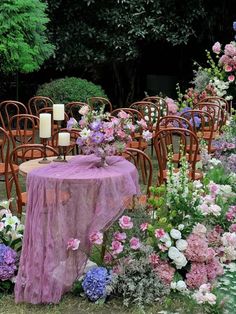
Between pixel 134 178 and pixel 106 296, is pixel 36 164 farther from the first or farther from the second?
pixel 106 296

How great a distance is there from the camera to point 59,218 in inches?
147

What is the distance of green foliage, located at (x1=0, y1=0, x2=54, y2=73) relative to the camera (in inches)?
363

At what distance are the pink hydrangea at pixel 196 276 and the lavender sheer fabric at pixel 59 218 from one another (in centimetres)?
57

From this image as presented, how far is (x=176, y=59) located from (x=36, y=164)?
33.8 ft

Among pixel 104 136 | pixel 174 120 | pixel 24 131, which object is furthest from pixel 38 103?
pixel 104 136

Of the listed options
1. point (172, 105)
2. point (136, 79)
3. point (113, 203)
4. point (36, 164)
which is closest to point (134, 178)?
point (113, 203)

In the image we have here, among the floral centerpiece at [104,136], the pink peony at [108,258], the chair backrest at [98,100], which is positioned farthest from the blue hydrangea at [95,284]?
the chair backrest at [98,100]

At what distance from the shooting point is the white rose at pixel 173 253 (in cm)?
382

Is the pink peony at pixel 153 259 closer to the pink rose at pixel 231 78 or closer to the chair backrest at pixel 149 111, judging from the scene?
the chair backrest at pixel 149 111

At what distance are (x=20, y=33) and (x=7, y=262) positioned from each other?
6.13m

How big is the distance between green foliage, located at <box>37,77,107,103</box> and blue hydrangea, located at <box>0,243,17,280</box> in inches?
249

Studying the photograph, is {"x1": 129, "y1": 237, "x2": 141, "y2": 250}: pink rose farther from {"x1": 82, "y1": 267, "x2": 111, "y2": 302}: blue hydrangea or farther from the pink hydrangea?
the pink hydrangea

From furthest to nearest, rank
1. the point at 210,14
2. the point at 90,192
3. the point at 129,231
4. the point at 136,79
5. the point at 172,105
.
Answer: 1. the point at 136,79
2. the point at 210,14
3. the point at 172,105
4. the point at 129,231
5. the point at 90,192

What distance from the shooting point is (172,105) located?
771 cm
